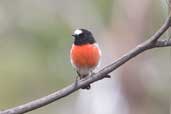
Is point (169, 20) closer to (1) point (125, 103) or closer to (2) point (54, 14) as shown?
(1) point (125, 103)

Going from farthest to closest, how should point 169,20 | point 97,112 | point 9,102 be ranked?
point 9,102
point 97,112
point 169,20

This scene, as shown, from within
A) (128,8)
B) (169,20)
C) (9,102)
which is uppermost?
(169,20)

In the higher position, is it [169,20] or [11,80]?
[169,20]

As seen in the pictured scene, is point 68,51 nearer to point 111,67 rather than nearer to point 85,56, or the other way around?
point 85,56

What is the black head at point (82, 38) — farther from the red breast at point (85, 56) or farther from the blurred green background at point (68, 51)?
the blurred green background at point (68, 51)

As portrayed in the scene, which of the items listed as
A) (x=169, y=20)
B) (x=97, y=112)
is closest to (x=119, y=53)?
(x=97, y=112)

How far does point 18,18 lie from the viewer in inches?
350

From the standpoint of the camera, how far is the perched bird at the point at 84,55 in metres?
3.70

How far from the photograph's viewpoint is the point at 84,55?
3.70 meters

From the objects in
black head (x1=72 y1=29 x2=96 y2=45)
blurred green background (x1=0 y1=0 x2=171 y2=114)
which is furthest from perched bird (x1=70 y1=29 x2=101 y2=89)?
blurred green background (x1=0 y1=0 x2=171 y2=114)

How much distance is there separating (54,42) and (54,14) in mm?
438

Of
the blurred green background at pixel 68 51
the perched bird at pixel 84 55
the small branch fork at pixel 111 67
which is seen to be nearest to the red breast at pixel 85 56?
the perched bird at pixel 84 55

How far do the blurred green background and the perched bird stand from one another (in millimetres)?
2934

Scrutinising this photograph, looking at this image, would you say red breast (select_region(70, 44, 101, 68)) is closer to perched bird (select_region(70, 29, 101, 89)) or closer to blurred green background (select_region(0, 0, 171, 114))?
perched bird (select_region(70, 29, 101, 89))
